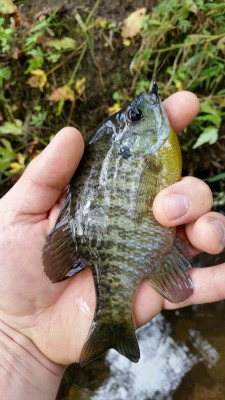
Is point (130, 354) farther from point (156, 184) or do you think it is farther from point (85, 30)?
point (85, 30)

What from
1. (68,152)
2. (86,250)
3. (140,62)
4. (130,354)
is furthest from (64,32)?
(130,354)

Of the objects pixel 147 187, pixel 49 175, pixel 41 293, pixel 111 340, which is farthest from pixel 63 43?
pixel 111 340

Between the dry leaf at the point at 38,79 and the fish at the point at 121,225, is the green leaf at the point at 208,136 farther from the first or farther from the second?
the dry leaf at the point at 38,79

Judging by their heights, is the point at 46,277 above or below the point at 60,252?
below

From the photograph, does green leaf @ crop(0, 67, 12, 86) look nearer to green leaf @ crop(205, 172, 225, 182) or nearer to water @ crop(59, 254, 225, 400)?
green leaf @ crop(205, 172, 225, 182)

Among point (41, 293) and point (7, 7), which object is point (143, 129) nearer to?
point (41, 293)

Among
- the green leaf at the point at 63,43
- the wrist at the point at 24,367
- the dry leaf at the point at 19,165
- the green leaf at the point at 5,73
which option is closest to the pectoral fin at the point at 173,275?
the wrist at the point at 24,367

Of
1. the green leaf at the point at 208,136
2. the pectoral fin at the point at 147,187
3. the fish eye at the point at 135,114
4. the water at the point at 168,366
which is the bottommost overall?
the water at the point at 168,366
